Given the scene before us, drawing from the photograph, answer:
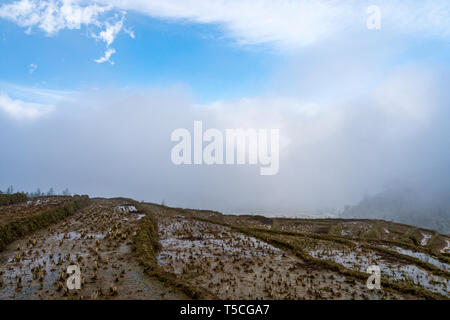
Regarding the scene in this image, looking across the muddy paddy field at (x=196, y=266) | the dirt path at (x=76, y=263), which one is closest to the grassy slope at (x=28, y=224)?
the muddy paddy field at (x=196, y=266)

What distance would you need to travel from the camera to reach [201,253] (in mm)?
21859

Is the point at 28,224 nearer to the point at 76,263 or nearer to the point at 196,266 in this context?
the point at 76,263

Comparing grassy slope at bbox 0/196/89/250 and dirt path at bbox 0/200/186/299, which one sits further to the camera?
grassy slope at bbox 0/196/89/250

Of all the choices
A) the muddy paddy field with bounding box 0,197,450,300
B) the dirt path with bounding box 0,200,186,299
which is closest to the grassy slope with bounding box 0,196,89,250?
the muddy paddy field with bounding box 0,197,450,300

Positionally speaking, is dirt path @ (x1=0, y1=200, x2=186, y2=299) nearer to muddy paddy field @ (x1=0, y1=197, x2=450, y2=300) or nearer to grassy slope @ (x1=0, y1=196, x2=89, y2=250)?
muddy paddy field @ (x1=0, y1=197, x2=450, y2=300)

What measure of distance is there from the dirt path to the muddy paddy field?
5 cm

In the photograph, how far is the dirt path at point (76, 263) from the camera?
1276 cm

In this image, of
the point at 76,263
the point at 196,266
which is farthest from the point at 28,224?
the point at 196,266

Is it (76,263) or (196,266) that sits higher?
(76,263)

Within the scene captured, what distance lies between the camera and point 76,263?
17.0 m

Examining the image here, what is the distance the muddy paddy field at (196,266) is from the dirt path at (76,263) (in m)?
0.05

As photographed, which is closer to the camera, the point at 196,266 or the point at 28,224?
the point at 196,266

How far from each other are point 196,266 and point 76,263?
315 inches

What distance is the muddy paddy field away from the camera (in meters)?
13.5
